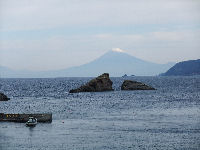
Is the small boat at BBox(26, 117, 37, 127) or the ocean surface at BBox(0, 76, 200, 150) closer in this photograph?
the ocean surface at BBox(0, 76, 200, 150)

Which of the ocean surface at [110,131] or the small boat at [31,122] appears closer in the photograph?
the ocean surface at [110,131]

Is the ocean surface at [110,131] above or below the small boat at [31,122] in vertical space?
below

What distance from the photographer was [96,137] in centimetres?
7562

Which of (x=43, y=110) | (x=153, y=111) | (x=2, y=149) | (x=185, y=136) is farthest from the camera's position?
(x=43, y=110)

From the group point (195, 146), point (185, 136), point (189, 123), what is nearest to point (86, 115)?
point (189, 123)

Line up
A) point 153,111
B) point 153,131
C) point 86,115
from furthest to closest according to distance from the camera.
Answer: point 153,111 → point 86,115 → point 153,131

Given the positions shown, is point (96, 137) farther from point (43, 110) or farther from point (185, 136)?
point (43, 110)

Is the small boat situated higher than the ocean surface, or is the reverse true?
the small boat

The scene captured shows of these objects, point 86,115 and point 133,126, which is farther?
point 86,115

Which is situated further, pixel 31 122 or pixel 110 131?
pixel 31 122

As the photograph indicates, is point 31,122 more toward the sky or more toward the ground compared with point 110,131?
more toward the sky

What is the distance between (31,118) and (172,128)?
105ft

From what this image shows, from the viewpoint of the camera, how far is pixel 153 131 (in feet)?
268

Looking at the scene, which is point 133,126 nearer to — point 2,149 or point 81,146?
point 81,146
